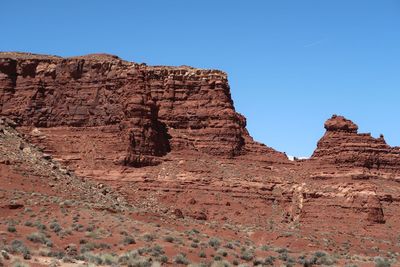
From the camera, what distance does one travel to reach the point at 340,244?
51781 millimetres

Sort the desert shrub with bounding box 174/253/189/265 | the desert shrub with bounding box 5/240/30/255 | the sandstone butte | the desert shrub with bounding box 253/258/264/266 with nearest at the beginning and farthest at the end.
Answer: the desert shrub with bounding box 5/240/30/255 < the desert shrub with bounding box 174/253/189/265 < the desert shrub with bounding box 253/258/264/266 < the sandstone butte

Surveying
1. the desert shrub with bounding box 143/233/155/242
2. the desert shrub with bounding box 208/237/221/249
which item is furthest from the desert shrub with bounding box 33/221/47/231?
the desert shrub with bounding box 208/237/221/249

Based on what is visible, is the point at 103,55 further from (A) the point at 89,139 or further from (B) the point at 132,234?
(B) the point at 132,234

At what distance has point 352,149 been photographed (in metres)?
70.0

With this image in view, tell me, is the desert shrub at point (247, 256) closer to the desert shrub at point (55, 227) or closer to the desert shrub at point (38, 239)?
the desert shrub at point (38, 239)

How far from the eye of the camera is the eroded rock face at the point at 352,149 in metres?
69.6

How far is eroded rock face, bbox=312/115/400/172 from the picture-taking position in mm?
69625

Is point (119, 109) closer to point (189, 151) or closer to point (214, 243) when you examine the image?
point (189, 151)

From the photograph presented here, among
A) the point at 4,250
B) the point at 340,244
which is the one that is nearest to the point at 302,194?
the point at 340,244

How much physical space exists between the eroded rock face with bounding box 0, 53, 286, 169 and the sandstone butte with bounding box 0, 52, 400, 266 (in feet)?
0.33

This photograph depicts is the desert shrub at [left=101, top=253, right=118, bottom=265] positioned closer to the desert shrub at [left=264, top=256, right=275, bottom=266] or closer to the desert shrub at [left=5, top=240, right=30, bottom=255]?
the desert shrub at [left=5, top=240, right=30, bottom=255]

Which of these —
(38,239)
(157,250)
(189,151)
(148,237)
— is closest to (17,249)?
(38,239)

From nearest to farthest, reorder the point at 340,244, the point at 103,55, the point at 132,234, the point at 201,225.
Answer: the point at 132,234, the point at 201,225, the point at 340,244, the point at 103,55

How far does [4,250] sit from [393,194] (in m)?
47.3
